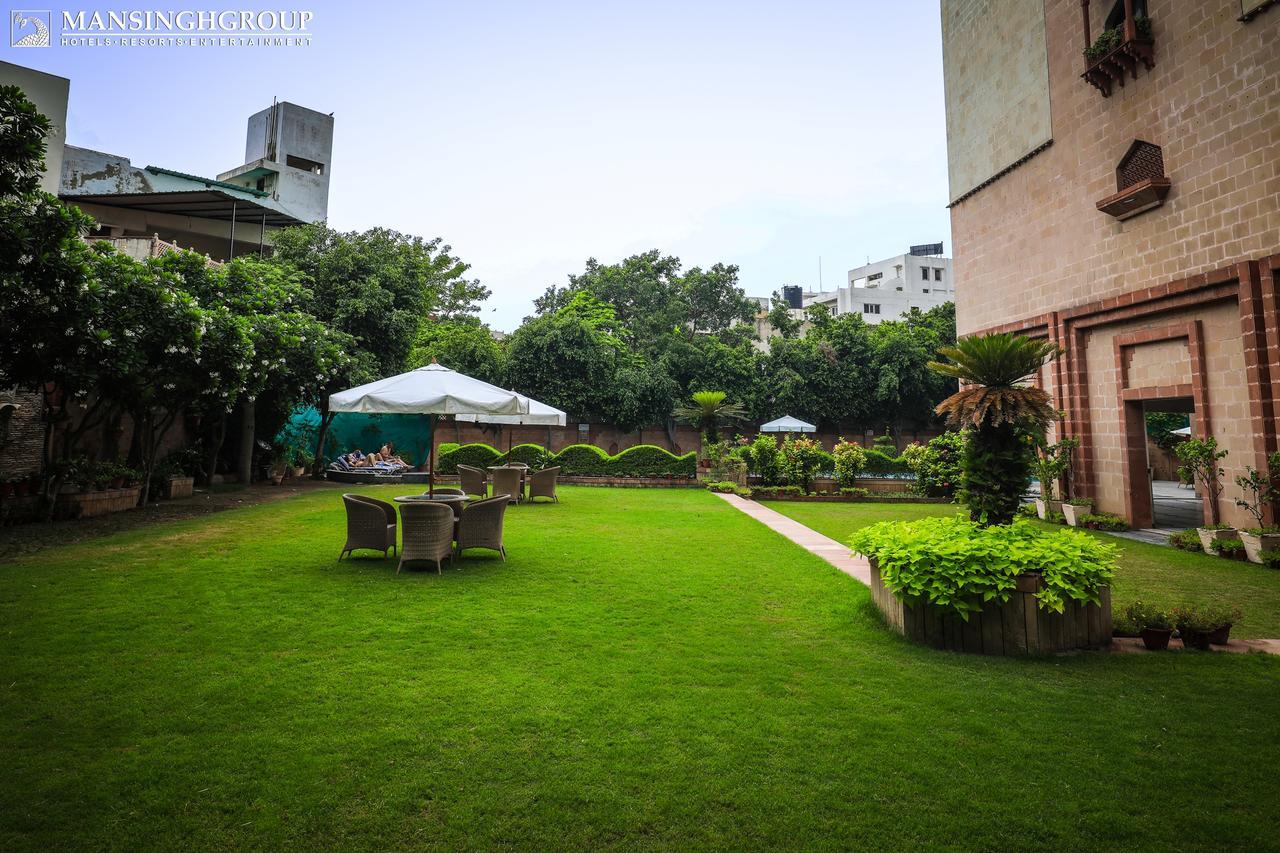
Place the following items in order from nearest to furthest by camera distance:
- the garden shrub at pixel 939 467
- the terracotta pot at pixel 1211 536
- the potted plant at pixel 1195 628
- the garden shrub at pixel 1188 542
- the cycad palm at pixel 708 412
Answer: the potted plant at pixel 1195 628 < the terracotta pot at pixel 1211 536 < the garden shrub at pixel 1188 542 < the garden shrub at pixel 939 467 < the cycad palm at pixel 708 412

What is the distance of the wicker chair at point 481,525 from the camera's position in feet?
25.0

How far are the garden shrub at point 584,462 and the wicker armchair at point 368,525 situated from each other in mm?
12366

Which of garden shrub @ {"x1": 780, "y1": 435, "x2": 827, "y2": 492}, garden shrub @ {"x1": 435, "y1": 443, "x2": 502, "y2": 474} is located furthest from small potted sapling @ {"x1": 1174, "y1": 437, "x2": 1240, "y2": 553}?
garden shrub @ {"x1": 435, "y1": 443, "x2": 502, "y2": 474}

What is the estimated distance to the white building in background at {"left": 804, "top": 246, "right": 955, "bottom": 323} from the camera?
5494cm

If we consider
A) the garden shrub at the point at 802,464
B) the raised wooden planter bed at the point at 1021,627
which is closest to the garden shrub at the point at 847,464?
the garden shrub at the point at 802,464

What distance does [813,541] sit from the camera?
968 centimetres

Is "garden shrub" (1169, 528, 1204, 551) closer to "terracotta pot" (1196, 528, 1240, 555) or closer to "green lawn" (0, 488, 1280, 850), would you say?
"terracotta pot" (1196, 528, 1240, 555)

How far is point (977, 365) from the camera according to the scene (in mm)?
6848

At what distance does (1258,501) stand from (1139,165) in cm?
608

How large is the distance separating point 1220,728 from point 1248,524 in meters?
8.46

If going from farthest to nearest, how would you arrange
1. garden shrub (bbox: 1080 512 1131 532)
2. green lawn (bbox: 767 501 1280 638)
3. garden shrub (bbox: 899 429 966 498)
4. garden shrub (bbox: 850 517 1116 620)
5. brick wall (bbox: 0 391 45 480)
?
garden shrub (bbox: 899 429 966 498), brick wall (bbox: 0 391 45 480), garden shrub (bbox: 1080 512 1131 532), green lawn (bbox: 767 501 1280 638), garden shrub (bbox: 850 517 1116 620)

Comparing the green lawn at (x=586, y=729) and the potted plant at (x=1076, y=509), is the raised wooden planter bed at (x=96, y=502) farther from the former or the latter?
the potted plant at (x=1076, y=509)

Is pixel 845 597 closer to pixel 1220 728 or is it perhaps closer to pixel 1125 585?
pixel 1220 728

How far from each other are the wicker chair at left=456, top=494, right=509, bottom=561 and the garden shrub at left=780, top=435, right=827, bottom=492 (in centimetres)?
1147
